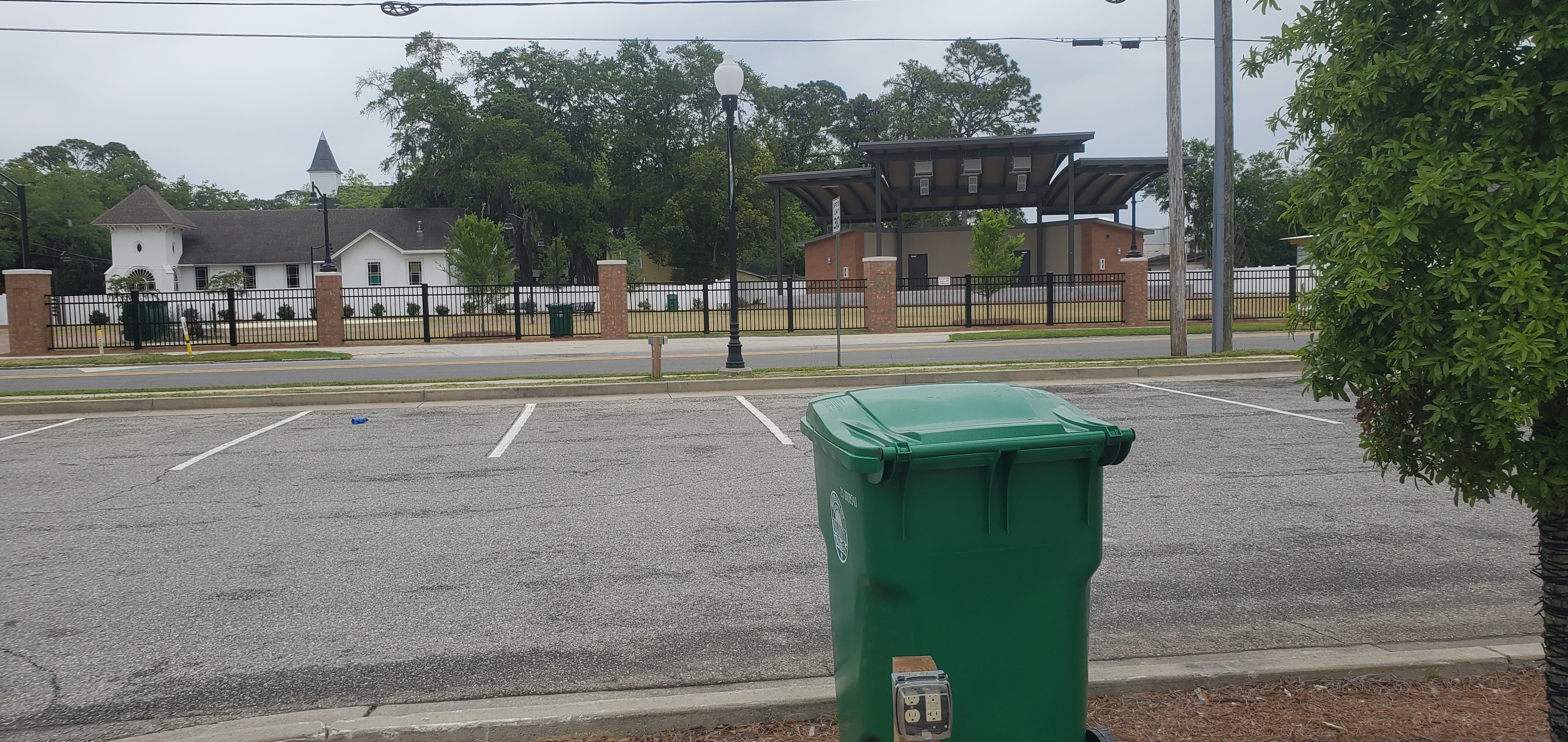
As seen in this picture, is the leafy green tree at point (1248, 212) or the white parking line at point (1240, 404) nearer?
the white parking line at point (1240, 404)

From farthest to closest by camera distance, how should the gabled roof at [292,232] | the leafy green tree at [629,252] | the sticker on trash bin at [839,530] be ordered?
the leafy green tree at [629,252], the gabled roof at [292,232], the sticker on trash bin at [839,530]

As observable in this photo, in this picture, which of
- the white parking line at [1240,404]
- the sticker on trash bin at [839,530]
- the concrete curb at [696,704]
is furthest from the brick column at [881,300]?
the sticker on trash bin at [839,530]

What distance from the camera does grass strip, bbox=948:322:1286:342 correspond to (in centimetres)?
2512

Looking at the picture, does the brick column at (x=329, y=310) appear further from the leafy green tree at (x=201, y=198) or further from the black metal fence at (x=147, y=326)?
the leafy green tree at (x=201, y=198)

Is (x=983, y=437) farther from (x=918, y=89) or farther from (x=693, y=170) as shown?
(x=918, y=89)

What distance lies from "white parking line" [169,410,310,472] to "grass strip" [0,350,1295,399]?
6.32ft

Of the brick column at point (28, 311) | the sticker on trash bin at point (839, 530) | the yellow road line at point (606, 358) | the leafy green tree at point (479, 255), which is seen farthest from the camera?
the leafy green tree at point (479, 255)

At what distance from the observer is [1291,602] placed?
16.8 ft

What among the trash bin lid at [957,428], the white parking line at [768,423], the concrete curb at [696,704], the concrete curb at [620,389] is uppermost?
the trash bin lid at [957,428]

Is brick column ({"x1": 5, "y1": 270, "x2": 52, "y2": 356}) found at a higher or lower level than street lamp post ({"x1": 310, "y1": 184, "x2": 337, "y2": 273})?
lower

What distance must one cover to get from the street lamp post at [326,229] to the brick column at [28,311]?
682 cm

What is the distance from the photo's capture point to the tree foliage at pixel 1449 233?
2633 millimetres

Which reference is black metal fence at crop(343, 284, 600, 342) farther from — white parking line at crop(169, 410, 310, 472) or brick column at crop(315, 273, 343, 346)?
white parking line at crop(169, 410, 310, 472)

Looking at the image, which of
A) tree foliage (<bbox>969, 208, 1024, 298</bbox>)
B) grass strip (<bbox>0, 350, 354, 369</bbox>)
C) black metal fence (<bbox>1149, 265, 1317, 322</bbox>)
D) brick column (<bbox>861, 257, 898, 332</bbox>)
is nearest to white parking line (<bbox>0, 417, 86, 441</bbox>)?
grass strip (<bbox>0, 350, 354, 369</bbox>)
